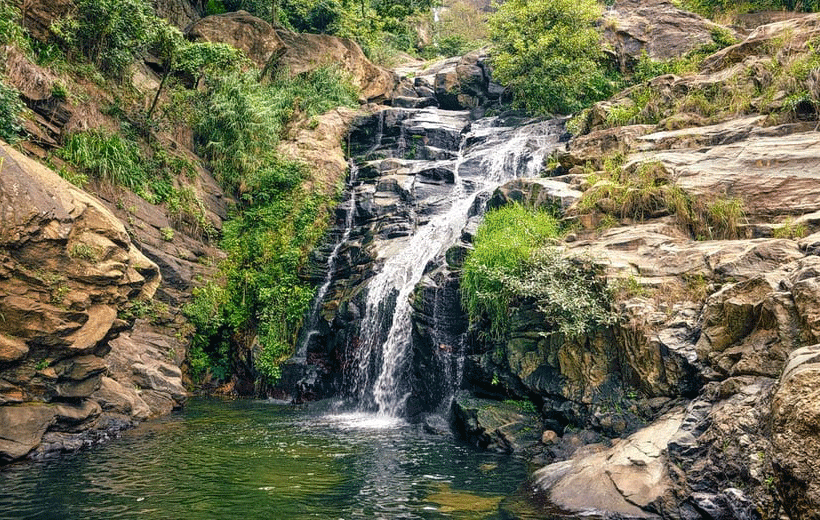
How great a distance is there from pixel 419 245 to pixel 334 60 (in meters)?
14.3

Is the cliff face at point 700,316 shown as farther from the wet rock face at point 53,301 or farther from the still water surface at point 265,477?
the wet rock face at point 53,301

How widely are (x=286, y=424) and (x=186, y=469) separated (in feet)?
12.8

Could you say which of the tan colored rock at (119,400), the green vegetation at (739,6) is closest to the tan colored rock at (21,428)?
the tan colored rock at (119,400)

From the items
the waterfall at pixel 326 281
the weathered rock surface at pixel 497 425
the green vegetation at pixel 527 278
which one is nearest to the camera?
the green vegetation at pixel 527 278


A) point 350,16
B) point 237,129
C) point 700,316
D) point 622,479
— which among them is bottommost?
point 622,479

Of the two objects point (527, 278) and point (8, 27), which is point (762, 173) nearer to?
point (527, 278)

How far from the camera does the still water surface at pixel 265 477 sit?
7270mm

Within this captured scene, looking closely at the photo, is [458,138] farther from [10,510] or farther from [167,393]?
[10,510]

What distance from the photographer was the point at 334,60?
27.3m

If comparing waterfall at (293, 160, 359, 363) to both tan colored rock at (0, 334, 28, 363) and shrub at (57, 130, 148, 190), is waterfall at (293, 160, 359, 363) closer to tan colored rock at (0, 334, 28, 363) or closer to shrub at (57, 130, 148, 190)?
shrub at (57, 130, 148, 190)

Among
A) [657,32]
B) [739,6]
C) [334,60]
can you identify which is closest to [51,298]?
[334,60]

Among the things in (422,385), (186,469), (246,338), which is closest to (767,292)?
(422,385)

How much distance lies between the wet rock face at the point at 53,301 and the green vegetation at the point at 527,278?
6981mm

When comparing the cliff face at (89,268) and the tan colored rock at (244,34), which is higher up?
the tan colored rock at (244,34)
